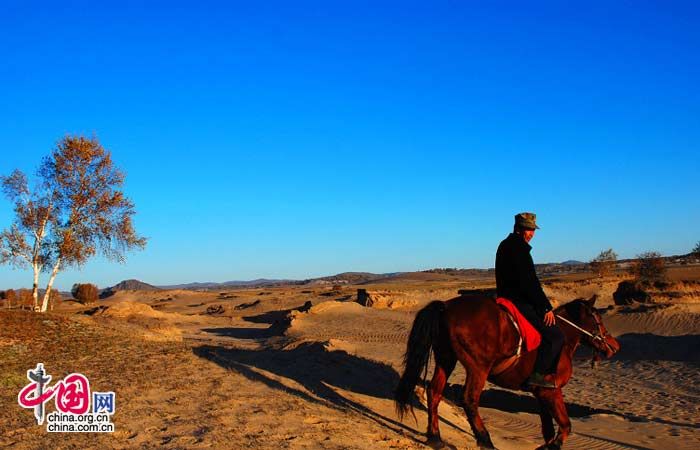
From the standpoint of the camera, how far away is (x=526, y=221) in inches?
336

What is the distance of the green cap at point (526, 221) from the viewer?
854cm

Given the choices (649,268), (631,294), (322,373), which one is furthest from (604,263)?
(322,373)

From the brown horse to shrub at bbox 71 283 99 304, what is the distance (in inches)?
2651

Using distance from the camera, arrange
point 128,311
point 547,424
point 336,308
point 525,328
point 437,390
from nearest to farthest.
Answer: point 437,390 → point 525,328 → point 547,424 → point 336,308 → point 128,311

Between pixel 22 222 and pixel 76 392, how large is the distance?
17.2 metres

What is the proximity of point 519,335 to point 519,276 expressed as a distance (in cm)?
85

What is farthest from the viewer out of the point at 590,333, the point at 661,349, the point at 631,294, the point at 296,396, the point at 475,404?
the point at 631,294

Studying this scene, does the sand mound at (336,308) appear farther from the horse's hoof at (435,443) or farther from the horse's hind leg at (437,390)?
the horse's hoof at (435,443)

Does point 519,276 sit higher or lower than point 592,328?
higher

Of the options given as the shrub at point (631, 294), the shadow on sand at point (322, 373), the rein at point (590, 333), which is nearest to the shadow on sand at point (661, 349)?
the shadow on sand at point (322, 373)

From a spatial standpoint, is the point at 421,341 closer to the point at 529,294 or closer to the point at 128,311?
the point at 529,294

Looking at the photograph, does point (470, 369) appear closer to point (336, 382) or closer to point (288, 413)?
point (288, 413)

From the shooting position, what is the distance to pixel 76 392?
991 cm

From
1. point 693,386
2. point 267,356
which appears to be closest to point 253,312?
point 267,356
